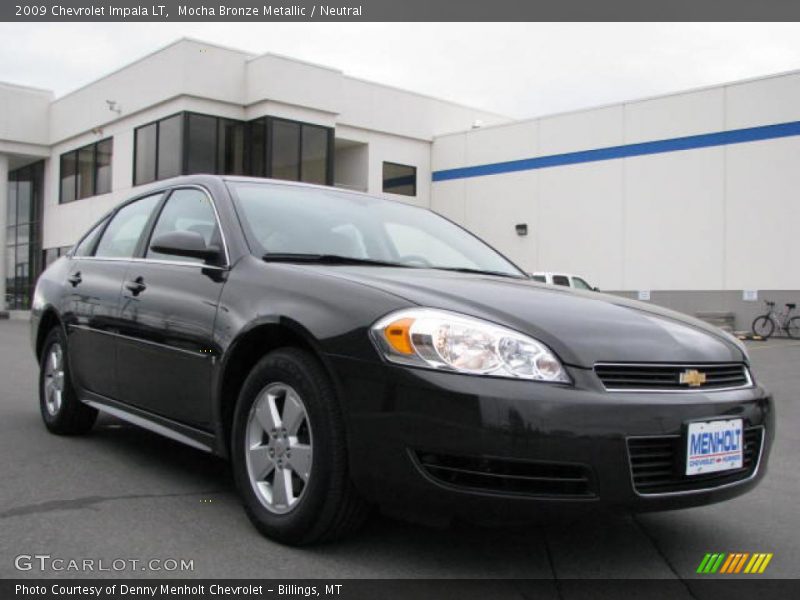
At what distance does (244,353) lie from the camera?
336cm

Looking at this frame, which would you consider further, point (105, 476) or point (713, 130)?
point (713, 130)

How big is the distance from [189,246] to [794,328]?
1860 cm

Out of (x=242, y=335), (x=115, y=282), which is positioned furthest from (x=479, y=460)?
(x=115, y=282)

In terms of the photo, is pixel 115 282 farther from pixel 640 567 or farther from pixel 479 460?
pixel 640 567

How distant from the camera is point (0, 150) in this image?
1101 inches

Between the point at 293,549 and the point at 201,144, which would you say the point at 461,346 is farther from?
the point at 201,144

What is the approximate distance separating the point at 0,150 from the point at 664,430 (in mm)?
29995

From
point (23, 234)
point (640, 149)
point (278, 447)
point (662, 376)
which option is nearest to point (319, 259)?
point (278, 447)

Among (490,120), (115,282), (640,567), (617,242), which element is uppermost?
(490,120)

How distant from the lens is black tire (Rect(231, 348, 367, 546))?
9.26 feet

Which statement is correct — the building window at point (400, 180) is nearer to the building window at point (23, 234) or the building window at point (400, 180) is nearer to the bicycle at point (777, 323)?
the bicycle at point (777, 323)

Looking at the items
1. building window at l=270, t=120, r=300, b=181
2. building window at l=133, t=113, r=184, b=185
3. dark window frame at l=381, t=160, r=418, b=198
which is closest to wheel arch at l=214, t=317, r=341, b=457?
building window at l=133, t=113, r=184, b=185

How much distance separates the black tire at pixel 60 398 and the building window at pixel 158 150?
16.4 metres

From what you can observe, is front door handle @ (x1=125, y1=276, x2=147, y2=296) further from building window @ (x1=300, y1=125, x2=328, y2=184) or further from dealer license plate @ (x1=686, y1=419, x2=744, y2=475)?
building window @ (x1=300, y1=125, x2=328, y2=184)
